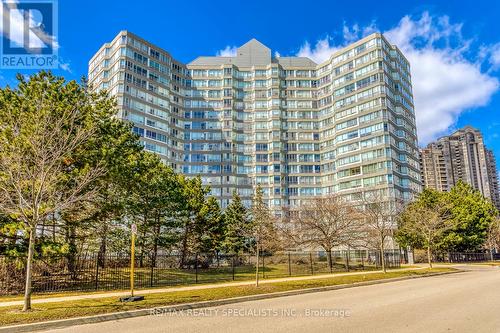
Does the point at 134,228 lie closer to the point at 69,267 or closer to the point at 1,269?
the point at 1,269

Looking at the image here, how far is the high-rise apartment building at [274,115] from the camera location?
75.6m

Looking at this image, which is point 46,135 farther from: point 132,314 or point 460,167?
point 460,167

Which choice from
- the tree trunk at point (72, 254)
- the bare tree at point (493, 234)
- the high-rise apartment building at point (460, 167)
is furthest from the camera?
the high-rise apartment building at point (460, 167)

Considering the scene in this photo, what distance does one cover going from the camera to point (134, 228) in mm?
13680

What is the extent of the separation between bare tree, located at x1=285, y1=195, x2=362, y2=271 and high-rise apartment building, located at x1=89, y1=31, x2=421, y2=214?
117 ft

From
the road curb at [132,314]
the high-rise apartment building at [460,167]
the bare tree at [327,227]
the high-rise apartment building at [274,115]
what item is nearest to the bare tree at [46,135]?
the road curb at [132,314]

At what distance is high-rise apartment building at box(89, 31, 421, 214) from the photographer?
248ft

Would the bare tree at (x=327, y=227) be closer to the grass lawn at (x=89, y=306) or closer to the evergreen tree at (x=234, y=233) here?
the evergreen tree at (x=234, y=233)

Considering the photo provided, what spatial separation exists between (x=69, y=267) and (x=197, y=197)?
1780 centimetres

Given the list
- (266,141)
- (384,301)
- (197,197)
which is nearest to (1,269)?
(384,301)

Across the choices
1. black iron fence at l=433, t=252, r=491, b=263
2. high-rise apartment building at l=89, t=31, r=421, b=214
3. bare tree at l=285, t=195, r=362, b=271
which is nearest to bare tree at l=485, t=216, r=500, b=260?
black iron fence at l=433, t=252, r=491, b=263

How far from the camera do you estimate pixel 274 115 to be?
299ft

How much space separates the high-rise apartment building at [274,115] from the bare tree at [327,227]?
117ft

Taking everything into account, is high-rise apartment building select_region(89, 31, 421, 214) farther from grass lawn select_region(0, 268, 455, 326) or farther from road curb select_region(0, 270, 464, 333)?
grass lawn select_region(0, 268, 455, 326)
